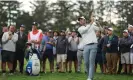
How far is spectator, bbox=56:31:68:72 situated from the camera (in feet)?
51.3

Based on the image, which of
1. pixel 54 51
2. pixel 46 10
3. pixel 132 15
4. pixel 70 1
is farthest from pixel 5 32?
pixel 46 10

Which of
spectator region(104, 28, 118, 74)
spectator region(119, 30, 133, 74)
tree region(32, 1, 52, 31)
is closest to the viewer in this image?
spectator region(119, 30, 133, 74)

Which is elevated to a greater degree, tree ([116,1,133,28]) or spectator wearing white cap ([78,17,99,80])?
tree ([116,1,133,28])

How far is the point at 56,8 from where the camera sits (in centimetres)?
7025

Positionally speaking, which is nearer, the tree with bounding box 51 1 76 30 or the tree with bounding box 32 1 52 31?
the tree with bounding box 51 1 76 30

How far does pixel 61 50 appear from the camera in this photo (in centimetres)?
1562

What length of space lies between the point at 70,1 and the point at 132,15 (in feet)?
47.9

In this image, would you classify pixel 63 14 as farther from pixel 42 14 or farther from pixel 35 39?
pixel 35 39

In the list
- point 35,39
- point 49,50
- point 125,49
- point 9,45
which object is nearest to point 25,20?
point 49,50

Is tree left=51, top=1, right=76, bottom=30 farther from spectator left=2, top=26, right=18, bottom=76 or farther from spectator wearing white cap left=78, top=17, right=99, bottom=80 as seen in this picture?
spectator wearing white cap left=78, top=17, right=99, bottom=80

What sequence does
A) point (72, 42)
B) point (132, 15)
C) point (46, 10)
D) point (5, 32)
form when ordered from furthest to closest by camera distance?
1. point (46, 10)
2. point (132, 15)
3. point (72, 42)
4. point (5, 32)

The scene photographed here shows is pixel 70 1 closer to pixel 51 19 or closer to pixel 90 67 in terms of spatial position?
pixel 51 19

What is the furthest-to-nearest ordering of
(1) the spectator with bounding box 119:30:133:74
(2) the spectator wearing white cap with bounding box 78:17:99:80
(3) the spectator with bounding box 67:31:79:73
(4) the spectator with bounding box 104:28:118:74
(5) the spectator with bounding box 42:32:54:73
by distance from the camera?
(3) the spectator with bounding box 67:31:79:73 < (5) the spectator with bounding box 42:32:54:73 < (4) the spectator with bounding box 104:28:118:74 < (1) the spectator with bounding box 119:30:133:74 < (2) the spectator wearing white cap with bounding box 78:17:99:80

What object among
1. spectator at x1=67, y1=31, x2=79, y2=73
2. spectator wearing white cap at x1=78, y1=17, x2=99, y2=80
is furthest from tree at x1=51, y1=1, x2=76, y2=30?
spectator wearing white cap at x1=78, y1=17, x2=99, y2=80
